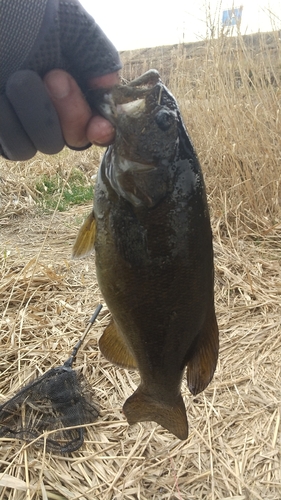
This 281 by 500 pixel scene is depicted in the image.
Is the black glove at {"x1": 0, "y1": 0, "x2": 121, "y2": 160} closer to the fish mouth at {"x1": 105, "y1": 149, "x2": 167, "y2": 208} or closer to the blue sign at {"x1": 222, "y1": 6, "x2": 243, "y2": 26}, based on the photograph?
the fish mouth at {"x1": 105, "y1": 149, "x2": 167, "y2": 208}

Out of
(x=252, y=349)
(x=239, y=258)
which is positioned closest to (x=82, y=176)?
(x=239, y=258)

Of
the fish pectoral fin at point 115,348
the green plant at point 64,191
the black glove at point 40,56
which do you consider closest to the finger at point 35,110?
the black glove at point 40,56

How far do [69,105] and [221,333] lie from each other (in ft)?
7.42

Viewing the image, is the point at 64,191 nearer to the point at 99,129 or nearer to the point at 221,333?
the point at 221,333

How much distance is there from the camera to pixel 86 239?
1.55m

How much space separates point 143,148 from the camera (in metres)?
1.39

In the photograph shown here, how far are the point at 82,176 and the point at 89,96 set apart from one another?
22.4 ft

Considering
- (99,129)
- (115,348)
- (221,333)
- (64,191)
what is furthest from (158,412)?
(64,191)

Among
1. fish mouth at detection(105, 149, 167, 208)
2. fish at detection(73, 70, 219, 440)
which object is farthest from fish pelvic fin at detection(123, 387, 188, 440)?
fish mouth at detection(105, 149, 167, 208)

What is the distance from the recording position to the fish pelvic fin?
1.70 m

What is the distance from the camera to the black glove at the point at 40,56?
4.12 ft

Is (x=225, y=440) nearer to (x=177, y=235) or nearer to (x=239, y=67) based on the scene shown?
(x=177, y=235)

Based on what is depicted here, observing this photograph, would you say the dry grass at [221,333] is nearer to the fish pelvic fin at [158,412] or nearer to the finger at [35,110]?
the fish pelvic fin at [158,412]

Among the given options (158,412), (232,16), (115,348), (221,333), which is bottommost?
(221,333)
